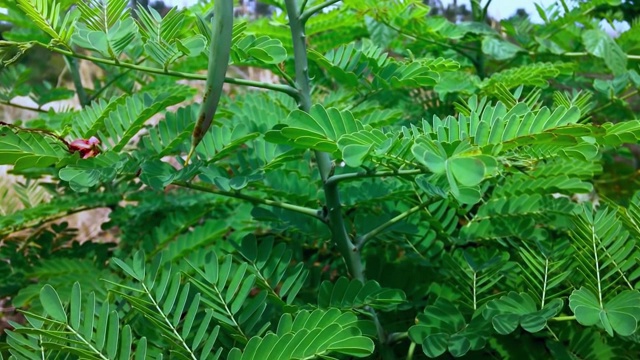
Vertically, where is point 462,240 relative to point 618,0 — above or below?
below

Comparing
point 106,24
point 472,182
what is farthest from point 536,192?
point 106,24

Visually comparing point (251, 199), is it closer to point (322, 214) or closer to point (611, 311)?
point (322, 214)

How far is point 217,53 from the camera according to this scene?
395mm

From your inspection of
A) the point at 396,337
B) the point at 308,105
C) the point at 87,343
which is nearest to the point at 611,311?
the point at 396,337

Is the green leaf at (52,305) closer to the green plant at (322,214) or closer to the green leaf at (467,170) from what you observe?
the green plant at (322,214)

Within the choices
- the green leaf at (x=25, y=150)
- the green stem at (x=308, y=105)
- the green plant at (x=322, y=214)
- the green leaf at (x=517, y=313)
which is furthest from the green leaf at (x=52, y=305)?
the green leaf at (x=517, y=313)

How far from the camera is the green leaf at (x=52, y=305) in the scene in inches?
16.7

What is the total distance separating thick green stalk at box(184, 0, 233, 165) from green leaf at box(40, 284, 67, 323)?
175 millimetres

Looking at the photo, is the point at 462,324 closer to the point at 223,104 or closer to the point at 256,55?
the point at 256,55

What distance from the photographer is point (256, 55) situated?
482 millimetres

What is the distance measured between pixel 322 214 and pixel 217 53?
199 mm

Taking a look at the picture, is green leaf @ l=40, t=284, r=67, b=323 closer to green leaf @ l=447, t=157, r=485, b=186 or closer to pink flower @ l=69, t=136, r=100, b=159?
pink flower @ l=69, t=136, r=100, b=159

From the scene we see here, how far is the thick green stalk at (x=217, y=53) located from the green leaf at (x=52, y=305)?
6.9 inches

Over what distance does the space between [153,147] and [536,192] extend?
1.42 feet
